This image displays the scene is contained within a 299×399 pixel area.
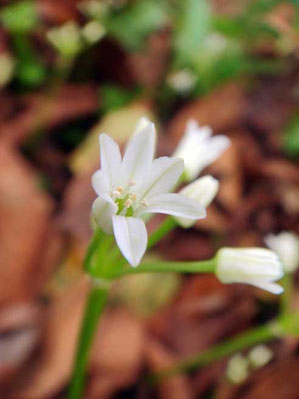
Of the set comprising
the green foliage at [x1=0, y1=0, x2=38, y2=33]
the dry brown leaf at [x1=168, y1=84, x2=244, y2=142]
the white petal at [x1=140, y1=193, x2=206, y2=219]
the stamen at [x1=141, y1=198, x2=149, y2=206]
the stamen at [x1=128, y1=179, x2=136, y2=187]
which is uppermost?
the green foliage at [x1=0, y1=0, x2=38, y2=33]

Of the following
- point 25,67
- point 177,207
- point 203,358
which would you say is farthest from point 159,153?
point 177,207

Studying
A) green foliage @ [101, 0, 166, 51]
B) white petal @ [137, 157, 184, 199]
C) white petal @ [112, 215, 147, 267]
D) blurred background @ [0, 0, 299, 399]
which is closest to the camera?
white petal @ [112, 215, 147, 267]

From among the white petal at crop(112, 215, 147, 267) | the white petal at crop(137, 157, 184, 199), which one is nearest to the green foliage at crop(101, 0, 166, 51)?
the white petal at crop(137, 157, 184, 199)

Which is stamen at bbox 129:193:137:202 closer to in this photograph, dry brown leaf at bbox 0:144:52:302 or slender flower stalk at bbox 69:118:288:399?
slender flower stalk at bbox 69:118:288:399

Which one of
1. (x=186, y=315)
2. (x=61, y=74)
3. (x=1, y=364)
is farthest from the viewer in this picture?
(x=61, y=74)

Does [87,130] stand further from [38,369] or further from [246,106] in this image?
[38,369]

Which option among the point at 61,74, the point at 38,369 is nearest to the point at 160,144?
the point at 61,74

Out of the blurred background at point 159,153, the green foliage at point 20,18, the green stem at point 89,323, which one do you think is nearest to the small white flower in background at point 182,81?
the blurred background at point 159,153

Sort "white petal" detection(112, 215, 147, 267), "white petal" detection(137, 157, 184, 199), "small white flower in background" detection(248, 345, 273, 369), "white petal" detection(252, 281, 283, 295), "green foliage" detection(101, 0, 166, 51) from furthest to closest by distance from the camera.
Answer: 1. "green foliage" detection(101, 0, 166, 51)
2. "small white flower in background" detection(248, 345, 273, 369)
3. "white petal" detection(252, 281, 283, 295)
4. "white petal" detection(137, 157, 184, 199)
5. "white petal" detection(112, 215, 147, 267)
